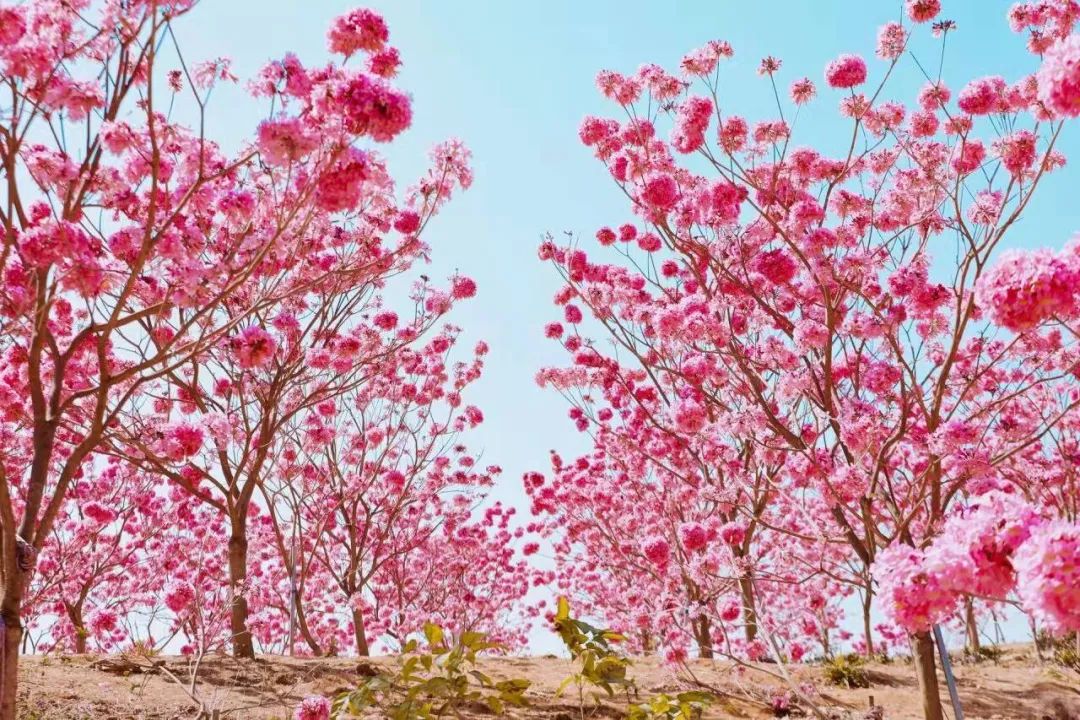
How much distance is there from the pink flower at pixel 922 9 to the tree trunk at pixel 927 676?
520 cm

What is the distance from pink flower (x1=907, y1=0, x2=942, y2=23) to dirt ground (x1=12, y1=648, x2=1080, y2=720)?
573cm

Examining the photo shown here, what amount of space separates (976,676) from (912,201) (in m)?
6.02

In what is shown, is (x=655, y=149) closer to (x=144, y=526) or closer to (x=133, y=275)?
(x=133, y=275)

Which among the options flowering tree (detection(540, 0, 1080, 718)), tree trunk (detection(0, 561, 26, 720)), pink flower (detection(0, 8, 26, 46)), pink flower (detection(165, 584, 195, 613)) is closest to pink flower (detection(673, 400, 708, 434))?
flowering tree (detection(540, 0, 1080, 718))

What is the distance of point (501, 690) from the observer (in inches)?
221

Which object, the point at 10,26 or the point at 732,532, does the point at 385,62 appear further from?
the point at 732,532

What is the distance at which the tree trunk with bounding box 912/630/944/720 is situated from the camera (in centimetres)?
504

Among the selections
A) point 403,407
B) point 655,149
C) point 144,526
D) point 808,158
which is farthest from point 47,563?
point 808,158

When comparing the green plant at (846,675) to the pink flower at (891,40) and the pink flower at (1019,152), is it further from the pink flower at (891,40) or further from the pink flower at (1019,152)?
the pink flower at (891,40)

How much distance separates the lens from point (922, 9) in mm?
6543

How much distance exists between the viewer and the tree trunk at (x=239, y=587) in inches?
295

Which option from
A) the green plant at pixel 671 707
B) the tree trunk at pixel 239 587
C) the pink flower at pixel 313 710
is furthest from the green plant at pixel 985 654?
the pink flower at pixel 313 710

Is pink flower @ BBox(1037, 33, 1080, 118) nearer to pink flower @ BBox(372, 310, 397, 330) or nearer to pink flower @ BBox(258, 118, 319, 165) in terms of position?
pink flower @ BBox(258, 118, 319, 165)

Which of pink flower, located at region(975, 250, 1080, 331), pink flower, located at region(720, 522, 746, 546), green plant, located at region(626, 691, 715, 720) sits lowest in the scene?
green plant, located at region(626, 691, 715, 720)
